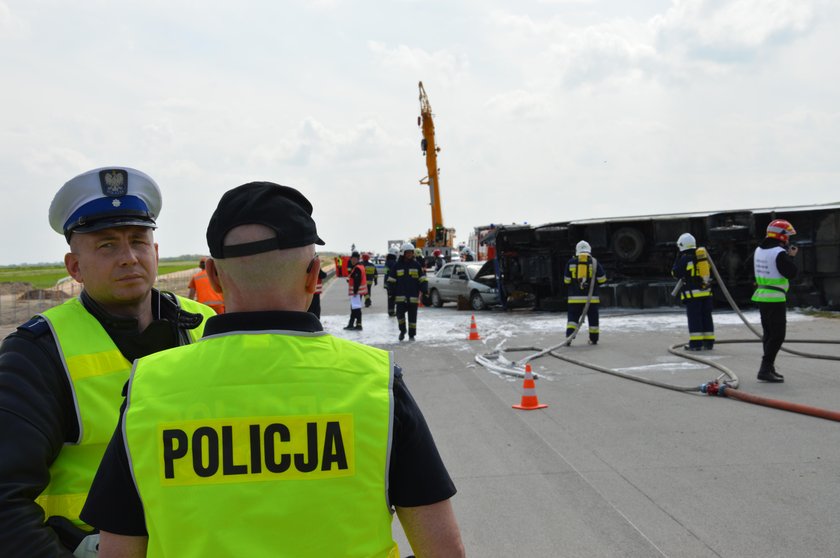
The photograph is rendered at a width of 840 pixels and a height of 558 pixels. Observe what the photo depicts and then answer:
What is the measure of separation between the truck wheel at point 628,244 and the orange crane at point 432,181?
769 inches

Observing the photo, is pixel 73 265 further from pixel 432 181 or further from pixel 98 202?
pixel 432 181

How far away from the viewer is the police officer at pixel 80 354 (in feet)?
5.94

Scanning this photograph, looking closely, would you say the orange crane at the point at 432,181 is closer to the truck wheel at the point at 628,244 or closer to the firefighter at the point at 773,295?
the truck wheel at the point at 628,244

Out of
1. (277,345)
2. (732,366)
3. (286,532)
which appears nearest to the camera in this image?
(286,532)

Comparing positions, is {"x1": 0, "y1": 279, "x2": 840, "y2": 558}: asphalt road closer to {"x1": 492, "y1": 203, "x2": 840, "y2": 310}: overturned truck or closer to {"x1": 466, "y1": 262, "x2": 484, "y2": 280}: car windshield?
{"x1": 492, "y1": 203, "x2": 840, "y2": 310}: overturned truck

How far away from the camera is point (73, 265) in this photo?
2.54m

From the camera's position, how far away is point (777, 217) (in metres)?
20.0

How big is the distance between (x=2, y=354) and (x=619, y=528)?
3.83 m

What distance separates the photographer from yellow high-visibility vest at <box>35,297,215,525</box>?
2.00 meters

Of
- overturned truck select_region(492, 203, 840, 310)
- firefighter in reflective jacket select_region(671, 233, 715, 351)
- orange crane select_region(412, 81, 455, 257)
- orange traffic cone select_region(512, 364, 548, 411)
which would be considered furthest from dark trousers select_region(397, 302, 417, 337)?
orange crane select_region(412, 81, 455, 257)

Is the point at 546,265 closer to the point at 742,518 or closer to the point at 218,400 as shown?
the point at 742,518

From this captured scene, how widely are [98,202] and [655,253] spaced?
21071mm

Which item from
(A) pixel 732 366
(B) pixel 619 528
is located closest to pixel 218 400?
(B) pixel 619 528

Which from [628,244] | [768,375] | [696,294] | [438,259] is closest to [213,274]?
[768,375]
